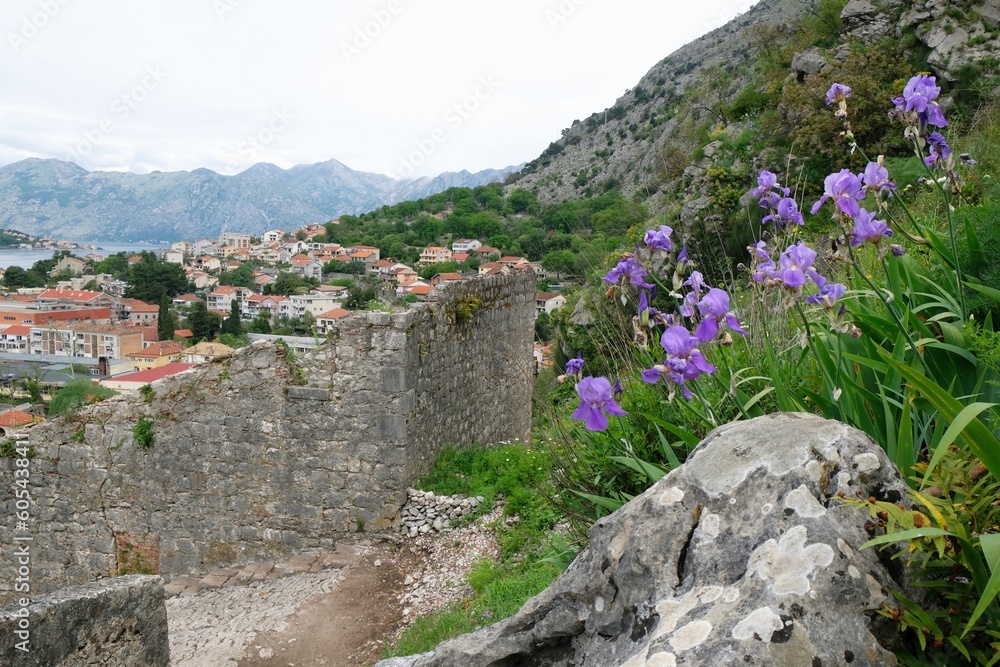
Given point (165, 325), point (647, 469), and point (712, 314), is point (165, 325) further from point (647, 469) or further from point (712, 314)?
point (712, 314)

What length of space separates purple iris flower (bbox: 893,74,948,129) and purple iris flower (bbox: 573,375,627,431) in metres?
1.44

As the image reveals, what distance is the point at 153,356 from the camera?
38.3 m

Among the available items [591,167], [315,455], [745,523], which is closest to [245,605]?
[315,455]

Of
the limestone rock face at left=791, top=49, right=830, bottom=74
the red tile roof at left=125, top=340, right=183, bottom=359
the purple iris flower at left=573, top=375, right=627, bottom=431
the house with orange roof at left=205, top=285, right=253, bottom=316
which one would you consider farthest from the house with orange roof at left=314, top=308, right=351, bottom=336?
the house with orange roof at left=205, top=285, right=253, bottom=316

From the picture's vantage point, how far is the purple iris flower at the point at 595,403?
2238mm

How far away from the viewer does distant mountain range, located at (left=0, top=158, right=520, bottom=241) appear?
99125mm

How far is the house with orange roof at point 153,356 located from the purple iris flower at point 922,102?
3657cm

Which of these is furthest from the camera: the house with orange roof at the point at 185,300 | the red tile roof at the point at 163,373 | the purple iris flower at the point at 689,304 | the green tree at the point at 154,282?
the green tree at the point at 154,282

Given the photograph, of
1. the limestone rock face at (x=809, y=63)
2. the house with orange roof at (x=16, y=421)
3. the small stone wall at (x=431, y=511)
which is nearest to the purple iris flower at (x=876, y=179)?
the small stone wall at (x=431, y=511)

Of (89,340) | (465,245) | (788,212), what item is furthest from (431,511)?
(89,340)

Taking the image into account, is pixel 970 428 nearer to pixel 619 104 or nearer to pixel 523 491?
pixel 523 491

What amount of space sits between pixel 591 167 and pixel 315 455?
199ft

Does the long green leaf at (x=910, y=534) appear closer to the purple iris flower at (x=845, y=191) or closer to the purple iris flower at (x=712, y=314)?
the purple iris flower at (x=712, y=314)

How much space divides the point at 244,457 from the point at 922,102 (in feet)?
21.3
